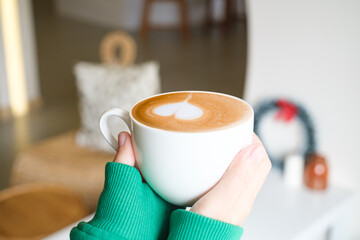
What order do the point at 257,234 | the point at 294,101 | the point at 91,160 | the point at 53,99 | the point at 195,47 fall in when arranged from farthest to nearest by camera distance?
the point at 53,99, the point at 195,47, the point at 91,160, the point at 294,101, the point at 257,234

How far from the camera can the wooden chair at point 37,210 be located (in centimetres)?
155

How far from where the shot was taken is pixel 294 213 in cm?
87

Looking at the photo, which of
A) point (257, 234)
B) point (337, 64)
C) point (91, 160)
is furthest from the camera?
point (91, 160)

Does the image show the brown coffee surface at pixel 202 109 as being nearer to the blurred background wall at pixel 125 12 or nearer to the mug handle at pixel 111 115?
the mug handle at pixel 111 115

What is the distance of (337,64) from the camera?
36.9 inches

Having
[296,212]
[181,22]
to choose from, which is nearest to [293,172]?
[296,212]

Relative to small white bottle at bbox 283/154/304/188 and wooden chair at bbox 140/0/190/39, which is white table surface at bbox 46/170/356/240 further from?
wooden chair at bbox 140/0/190/39

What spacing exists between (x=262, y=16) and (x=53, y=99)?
10.00ft

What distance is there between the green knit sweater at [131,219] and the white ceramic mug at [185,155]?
0.08 ft

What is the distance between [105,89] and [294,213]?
1.38 meters

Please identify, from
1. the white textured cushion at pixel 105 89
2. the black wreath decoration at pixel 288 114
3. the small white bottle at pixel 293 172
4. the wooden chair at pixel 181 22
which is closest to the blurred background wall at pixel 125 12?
the wooden chair at pixel 181 22

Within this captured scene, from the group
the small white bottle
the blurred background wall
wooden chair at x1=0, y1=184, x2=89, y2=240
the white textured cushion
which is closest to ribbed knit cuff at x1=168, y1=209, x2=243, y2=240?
the small white bottle

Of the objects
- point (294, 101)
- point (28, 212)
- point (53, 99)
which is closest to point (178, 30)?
point (53, 99)

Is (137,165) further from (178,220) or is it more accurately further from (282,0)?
(282,0)
